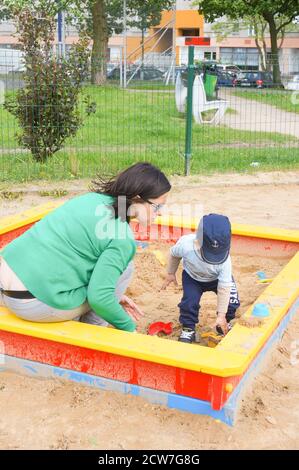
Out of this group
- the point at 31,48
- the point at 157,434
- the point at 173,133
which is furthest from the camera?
the point at 173,133

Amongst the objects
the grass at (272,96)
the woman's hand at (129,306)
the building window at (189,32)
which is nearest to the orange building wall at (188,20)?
the building window at (189,32)

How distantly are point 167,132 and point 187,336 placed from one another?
869 centimetres

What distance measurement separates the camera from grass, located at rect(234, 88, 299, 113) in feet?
36.2

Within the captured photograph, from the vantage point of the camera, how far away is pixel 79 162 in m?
8.16

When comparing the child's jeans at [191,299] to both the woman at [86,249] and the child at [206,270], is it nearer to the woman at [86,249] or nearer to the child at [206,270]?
the child at [206,270]

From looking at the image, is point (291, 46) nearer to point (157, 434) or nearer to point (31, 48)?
point (31, 48)

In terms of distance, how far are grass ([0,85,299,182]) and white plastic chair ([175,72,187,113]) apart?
333 mm

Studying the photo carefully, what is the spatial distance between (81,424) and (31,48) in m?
6.08

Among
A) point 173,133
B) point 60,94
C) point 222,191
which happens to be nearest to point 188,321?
point 222,191

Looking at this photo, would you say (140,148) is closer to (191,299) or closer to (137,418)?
(191,299)

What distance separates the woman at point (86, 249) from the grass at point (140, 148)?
4953 millimetres

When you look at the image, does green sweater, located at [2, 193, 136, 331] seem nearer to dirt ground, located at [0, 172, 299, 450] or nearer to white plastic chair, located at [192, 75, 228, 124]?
dirt ground, located at [0, 172, 299, 450]

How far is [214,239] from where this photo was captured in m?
3.21

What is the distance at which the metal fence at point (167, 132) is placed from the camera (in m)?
8.21
